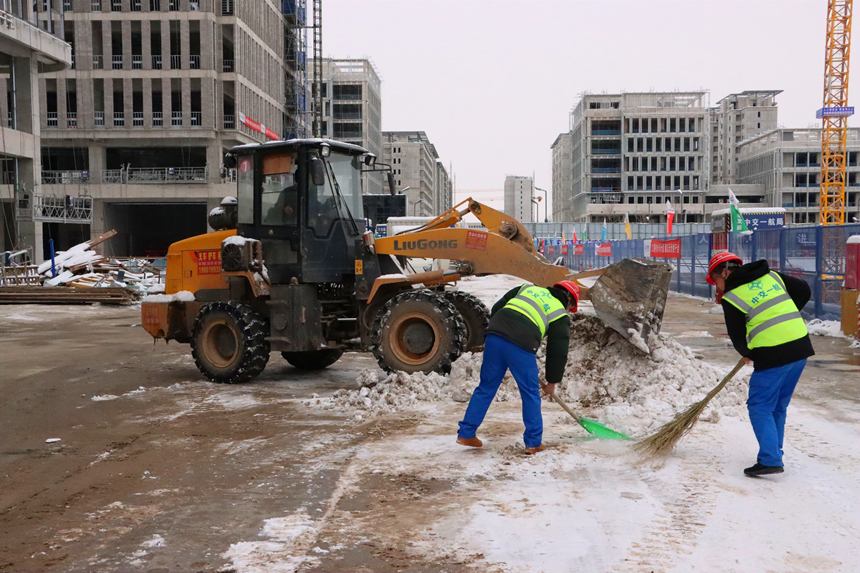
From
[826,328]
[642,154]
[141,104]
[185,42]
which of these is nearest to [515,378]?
[826,328]

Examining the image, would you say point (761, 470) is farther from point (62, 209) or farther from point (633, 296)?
point (62, 209)

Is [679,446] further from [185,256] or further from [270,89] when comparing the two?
[270,89]

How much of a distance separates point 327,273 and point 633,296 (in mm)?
4041

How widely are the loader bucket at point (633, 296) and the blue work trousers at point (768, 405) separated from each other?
2.90 m

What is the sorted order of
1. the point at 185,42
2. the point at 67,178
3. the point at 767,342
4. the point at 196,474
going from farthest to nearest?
the point at 185,42 < the point at 67,178 < the point at 196,474 < the point at 767,342

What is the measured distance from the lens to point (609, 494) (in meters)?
5.60

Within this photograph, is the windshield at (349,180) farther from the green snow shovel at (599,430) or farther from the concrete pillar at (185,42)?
the concrete pillar at (185,42)

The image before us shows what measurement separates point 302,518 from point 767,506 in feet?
10.3

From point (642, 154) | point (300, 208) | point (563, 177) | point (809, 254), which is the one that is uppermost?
point (563, 177)

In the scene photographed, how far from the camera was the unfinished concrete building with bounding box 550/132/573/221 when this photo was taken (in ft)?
525

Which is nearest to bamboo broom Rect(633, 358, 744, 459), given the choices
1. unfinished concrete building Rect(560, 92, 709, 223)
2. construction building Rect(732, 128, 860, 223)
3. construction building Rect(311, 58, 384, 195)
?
construction building Rect(311, 58, 384, 195)

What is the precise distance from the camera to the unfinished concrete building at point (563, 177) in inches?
6299

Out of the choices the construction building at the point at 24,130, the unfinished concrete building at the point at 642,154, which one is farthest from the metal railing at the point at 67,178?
the unfinished concrete building at the point at 642,154

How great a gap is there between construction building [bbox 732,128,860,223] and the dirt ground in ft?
408
